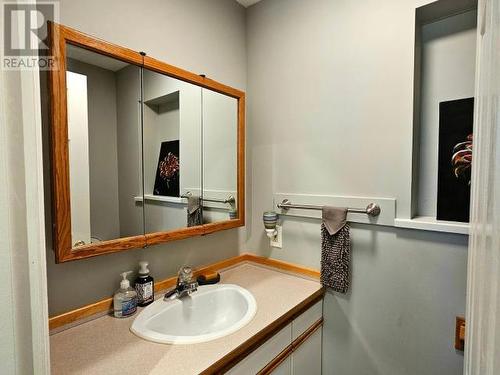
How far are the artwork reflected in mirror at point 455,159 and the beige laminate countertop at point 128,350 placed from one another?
76cm

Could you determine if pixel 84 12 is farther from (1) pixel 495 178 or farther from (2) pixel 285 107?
(1) pixel 495 178

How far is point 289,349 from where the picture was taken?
106 cm

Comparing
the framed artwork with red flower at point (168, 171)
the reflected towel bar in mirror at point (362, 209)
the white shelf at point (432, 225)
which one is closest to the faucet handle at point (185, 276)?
the framed artwork with red flower at point (168, 171)

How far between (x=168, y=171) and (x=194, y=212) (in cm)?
24

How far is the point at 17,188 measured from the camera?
1.24ft

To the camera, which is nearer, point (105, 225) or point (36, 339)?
point (36, 339)

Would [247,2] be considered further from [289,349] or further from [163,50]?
[289,349]

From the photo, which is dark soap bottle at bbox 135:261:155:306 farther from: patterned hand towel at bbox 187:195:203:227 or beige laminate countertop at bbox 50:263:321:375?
patterned hand towel at bbox 187:195:203:227

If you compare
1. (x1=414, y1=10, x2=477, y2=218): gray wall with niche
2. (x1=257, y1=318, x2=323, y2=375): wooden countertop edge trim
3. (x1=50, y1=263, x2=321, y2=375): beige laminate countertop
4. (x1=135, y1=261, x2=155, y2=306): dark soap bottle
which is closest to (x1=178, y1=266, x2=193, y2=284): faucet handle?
(x1=135, y1=261, x2=155, y2=306): dark soap bottle

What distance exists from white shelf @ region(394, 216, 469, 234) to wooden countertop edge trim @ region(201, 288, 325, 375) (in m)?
0.52

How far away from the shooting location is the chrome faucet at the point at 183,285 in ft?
3.53

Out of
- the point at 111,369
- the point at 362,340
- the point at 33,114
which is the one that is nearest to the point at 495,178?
the point at 33,114

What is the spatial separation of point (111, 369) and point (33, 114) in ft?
2.32

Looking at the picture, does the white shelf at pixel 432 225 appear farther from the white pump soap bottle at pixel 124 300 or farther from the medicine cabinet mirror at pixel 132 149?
the white pump soap bottle at pixel 124 300
